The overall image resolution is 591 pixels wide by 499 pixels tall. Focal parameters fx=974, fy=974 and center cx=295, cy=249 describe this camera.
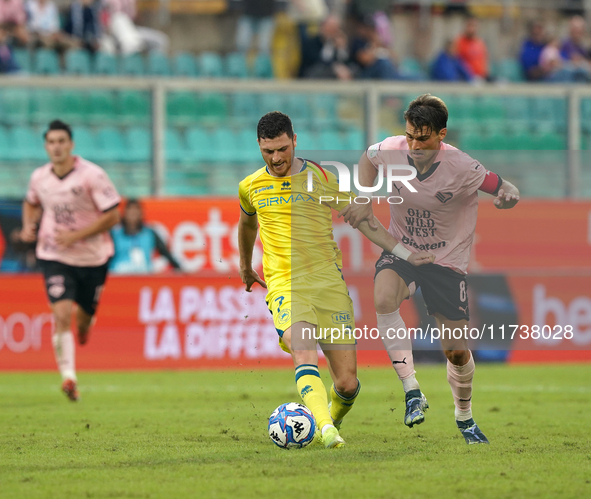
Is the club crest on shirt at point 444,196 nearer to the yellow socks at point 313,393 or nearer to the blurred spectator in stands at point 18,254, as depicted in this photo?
the yellow socks at point 313,393

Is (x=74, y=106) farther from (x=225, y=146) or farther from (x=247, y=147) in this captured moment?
(x=247, y=147)

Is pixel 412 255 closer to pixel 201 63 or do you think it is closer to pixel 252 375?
pixel 252 375

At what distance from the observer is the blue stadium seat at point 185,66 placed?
16.5 metres

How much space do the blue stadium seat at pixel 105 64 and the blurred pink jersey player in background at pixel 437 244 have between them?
388 inches

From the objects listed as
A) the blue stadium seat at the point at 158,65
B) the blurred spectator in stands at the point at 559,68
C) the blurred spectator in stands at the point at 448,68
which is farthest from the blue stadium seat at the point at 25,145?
the blurred spectator in stands at the point at 559,68

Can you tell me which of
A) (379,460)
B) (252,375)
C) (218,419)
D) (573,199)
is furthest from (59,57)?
(379,460)

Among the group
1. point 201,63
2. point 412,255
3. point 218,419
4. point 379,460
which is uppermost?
point 201,63

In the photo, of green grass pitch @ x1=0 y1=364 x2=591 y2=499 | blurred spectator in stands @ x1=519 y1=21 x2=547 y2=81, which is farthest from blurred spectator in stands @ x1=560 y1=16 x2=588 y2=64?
green grass pitch @ x1=0 y1=364 x2=591 y2=499

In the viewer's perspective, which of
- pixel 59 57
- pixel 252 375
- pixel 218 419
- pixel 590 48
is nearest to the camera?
pixel 218 419

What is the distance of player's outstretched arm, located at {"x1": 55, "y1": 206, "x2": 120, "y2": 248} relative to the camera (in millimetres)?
9734

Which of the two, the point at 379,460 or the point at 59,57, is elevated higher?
the point at 59,57

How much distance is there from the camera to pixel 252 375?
12.3 meters

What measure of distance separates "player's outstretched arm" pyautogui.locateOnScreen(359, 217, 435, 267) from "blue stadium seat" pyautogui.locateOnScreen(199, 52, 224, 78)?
34.9 ft

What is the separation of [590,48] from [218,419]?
14.1 m
